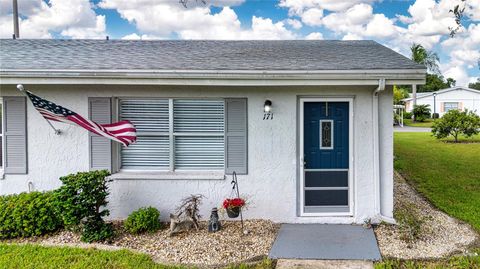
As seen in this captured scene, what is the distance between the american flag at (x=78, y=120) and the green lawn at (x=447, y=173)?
6.15m

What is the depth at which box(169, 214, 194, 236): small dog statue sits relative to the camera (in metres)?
5.73

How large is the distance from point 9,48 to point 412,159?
13.7m

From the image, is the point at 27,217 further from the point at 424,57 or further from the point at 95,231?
the point at 424,57

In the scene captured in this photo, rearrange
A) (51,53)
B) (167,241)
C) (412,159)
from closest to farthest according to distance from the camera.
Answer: (167,241) → (51,53) → (412,159)

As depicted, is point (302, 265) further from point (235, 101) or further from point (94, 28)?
point (94, 28)

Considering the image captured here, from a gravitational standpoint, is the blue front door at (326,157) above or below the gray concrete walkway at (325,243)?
above

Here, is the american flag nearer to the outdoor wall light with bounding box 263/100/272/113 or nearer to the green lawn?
the outdoor wall light with bounding box 263/100/272/113

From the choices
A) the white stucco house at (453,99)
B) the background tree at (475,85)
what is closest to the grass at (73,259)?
Result: the white stucco house at (453,99)

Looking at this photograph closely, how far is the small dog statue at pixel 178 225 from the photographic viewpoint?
18.8 ft

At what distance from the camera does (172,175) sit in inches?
250

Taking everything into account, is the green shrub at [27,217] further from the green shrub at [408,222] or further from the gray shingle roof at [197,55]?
the green shrub at [408,222]

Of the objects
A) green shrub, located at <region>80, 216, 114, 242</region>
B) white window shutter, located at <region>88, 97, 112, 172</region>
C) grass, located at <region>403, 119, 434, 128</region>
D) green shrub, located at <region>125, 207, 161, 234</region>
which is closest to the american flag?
white window shutter, located at <region>88, 97, 112, 172</region>

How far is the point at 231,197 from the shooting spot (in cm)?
630

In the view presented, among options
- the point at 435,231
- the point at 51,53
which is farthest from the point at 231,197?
the point at 51,53
